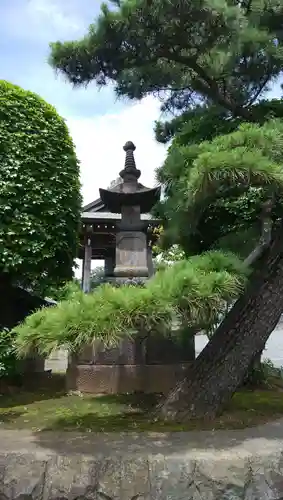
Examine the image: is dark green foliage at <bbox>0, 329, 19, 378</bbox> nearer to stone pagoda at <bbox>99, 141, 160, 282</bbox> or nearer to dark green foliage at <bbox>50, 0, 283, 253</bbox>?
stone pagoda at <bbox>99, 141, 160, 282</bbox>

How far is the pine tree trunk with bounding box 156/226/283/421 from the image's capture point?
3379 millimetres

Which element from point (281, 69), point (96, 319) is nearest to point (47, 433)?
point (96, 319)

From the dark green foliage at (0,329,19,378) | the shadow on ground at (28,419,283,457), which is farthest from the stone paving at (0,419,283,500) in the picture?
the dark green foliage at (0,329,19,378)

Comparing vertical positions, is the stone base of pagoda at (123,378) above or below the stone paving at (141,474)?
above

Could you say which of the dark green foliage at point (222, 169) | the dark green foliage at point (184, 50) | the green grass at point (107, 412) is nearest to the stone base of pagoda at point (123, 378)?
the green grass at point (107, 412)

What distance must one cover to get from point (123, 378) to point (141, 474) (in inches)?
84.7

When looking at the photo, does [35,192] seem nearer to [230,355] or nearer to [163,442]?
[230,355]

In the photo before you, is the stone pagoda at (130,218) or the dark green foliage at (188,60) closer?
the dark green foliage at (188,60)

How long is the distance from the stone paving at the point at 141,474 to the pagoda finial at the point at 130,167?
3712mm

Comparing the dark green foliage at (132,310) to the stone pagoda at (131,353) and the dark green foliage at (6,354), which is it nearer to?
the stone pagoda at (131,353)

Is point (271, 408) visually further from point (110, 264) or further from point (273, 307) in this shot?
point (110, 264)

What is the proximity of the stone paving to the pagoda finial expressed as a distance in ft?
12.2

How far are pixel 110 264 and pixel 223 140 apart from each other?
12076 mm

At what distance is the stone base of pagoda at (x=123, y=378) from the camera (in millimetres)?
4594
